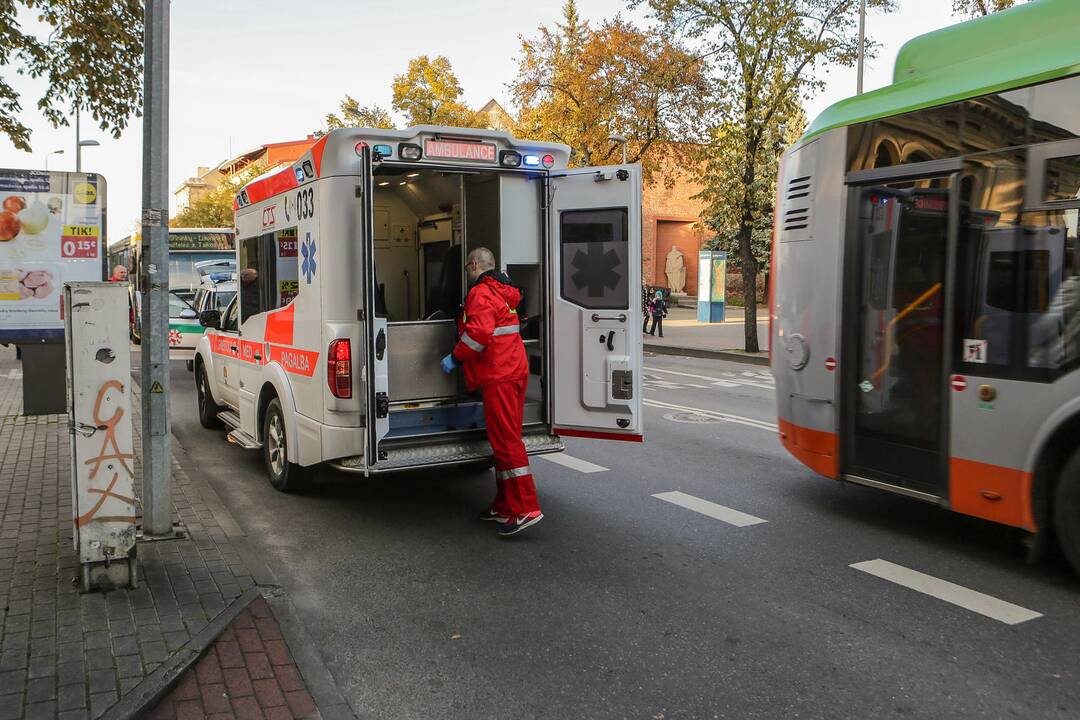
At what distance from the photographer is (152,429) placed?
5297 millimetres

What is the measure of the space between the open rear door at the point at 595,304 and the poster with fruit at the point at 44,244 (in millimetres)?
6308

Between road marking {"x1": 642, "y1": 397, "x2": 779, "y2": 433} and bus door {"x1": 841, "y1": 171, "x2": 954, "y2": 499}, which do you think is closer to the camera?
bus door {"x1": 841, "y1": 171, "x2": 954, "y2": 499}

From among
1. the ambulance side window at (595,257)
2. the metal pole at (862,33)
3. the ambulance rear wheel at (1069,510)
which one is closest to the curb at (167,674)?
the ambulance side window at (595,257)

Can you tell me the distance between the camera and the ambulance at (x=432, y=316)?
19.5 feet

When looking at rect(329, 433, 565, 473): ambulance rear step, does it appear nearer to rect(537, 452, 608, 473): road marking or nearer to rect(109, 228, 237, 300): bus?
rect(537, 452, 608, 473): road marking

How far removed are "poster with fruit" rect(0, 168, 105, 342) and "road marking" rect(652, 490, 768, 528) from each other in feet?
23.9

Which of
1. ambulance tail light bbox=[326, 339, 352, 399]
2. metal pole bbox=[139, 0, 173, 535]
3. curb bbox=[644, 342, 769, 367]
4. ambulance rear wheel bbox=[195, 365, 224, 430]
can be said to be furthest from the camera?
curb bbox=[644, 342, 769, 367]

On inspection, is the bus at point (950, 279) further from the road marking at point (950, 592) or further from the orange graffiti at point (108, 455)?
the orange graffiti at point (108, 455)

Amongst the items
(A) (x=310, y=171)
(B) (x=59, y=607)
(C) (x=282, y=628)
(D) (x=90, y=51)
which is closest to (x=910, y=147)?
(A) (x=310, y=171)

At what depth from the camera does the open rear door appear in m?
6.38

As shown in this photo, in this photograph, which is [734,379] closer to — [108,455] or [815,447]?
[815,447]

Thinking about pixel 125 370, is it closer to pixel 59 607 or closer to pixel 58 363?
pixel 59 607

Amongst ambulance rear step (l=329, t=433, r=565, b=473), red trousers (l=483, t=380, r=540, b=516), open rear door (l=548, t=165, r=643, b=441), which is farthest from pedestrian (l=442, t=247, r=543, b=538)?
open rear door (l=548, t=165, r=643, b=441)

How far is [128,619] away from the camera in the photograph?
4.13m
